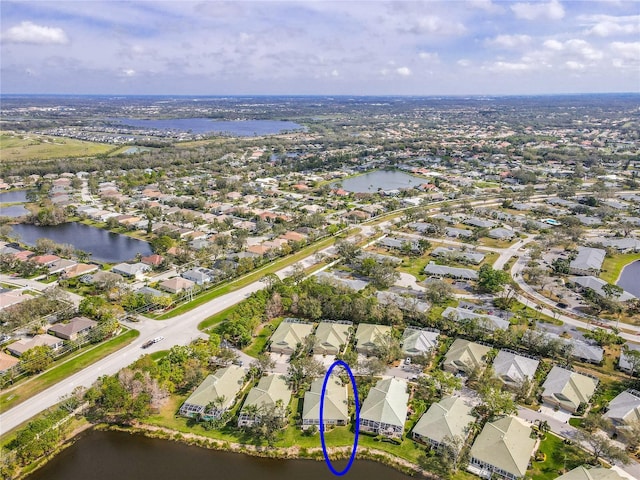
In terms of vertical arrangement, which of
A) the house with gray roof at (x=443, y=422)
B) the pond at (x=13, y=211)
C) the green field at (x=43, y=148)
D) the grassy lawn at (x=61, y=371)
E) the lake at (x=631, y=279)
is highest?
the green field at (x=43, y=148)

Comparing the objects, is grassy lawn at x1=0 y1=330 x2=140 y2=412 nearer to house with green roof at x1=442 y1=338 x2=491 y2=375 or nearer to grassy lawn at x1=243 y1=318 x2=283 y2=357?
grassy lawn at x1=243 y1=318 x2=283 y2=357

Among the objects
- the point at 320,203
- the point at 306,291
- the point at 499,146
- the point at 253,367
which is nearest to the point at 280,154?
the point at 320,203

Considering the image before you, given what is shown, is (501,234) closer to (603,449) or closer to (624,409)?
(624,409)

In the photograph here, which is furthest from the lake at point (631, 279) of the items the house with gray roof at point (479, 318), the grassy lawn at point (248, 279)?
the grassy lawn at point (248, 279)

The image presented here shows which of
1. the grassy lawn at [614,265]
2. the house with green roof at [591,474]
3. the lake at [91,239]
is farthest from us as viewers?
the lake at [91,239]

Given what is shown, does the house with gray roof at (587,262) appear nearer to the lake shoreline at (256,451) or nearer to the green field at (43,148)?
the lake shoreline at (256,451)

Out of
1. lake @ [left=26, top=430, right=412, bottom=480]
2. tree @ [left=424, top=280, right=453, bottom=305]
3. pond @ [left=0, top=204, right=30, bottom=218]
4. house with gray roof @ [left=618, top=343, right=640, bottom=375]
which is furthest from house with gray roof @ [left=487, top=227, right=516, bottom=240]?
pond @ [left=0, top=204, right=30, bottom=218]

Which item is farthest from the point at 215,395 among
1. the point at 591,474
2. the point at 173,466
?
the point at 591,474
